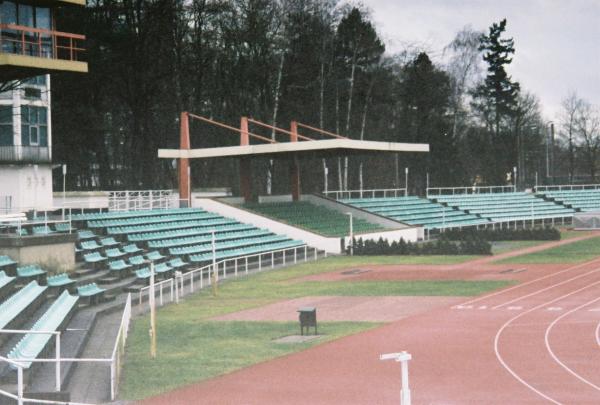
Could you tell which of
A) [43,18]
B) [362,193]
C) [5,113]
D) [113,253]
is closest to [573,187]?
[362,193]

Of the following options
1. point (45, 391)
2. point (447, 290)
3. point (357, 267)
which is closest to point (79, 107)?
point (357, 267)

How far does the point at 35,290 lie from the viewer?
21.8 metres

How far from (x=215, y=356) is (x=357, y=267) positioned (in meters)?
21.9

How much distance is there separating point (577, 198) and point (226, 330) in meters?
62.0

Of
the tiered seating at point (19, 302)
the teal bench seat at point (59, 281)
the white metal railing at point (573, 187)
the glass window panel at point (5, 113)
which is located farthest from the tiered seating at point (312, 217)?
the white metal railing at point (573, 187)

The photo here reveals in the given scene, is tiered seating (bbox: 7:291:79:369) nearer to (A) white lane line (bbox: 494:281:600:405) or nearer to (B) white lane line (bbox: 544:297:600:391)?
(A) white lane line (bbox: 494:281:600:405)

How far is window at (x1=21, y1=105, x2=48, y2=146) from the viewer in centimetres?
3750

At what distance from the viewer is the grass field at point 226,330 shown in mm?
17719

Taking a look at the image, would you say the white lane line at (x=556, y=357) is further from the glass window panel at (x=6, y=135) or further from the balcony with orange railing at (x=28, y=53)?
the glass window panel at (x=6, y=135)

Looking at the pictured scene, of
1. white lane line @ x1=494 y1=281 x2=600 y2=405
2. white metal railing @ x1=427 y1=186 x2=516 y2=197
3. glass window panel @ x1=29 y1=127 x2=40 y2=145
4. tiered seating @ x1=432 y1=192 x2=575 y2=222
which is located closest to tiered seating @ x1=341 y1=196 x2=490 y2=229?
tiered seating @ x1=432 y1=192 x2=575 y2=222

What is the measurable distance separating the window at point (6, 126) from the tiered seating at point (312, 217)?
1593 cm

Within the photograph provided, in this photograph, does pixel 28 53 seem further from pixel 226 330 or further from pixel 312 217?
pixel 312 217

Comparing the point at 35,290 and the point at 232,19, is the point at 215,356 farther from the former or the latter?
the point at 232,19

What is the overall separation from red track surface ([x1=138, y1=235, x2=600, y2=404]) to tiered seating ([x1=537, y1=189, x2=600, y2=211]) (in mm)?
52434
